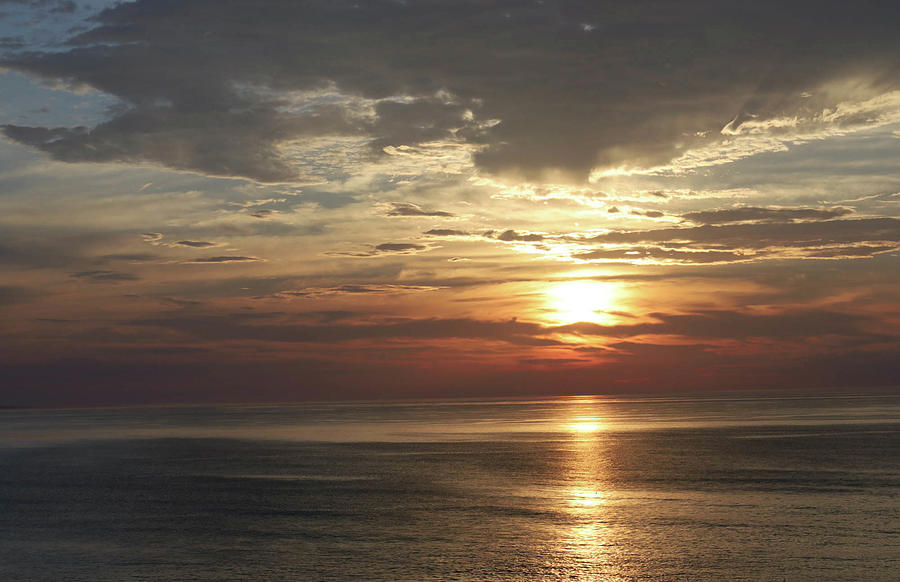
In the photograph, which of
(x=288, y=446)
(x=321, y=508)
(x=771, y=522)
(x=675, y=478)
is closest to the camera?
(x=771, y=522)

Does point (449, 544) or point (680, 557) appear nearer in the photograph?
point (680, 557)

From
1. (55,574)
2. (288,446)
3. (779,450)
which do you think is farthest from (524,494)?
(288,446)

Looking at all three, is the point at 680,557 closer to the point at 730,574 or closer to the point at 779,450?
the point at 730,574

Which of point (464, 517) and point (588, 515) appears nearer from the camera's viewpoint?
point (464, 517)

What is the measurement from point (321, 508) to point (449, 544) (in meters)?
10.5

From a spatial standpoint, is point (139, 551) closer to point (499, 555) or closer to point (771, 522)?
point (499, 555)

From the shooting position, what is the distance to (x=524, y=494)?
42.3 m

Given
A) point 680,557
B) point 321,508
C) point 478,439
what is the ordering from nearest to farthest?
1. point 680,557
2. point 321,508
3. point 478,439

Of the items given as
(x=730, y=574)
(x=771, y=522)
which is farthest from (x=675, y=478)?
(x=730, y=574)

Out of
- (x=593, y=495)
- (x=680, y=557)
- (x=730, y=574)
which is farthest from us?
(x=593, y=495)

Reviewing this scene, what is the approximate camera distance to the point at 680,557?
26984 mm

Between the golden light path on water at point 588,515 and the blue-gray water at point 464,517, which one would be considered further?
the golden light path on water at point 588,515

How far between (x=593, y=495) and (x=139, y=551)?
21338 millimetres

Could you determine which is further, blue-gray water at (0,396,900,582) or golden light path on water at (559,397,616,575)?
golden light path on water at (559,397,616,575)
